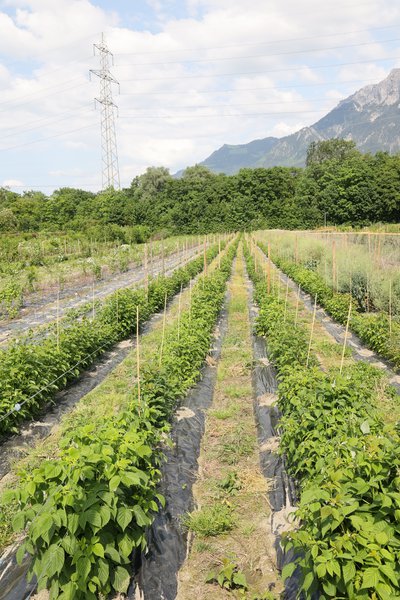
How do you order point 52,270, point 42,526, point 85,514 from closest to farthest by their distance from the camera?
point 42,526
point 85,514
point 52,270

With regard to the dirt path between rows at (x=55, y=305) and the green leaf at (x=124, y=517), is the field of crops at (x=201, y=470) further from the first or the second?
the dirt path between rows at (x=55, y=305)

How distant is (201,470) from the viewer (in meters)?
4.82

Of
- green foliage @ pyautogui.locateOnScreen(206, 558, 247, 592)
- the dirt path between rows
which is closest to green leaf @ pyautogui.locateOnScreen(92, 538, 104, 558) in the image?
green foliage @ pyautogui.locateOnScreen(206, 558, 247, 592)

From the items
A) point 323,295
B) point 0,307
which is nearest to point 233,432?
point 323,295

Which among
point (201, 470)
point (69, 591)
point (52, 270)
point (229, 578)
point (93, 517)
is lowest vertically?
point (201, 470)

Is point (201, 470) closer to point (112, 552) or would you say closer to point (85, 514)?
point (112, 552)

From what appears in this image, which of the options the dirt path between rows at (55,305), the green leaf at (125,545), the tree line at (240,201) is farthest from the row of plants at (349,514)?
the tree line at (240,201)

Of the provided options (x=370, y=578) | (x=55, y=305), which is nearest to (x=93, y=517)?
(x=370, y=578)

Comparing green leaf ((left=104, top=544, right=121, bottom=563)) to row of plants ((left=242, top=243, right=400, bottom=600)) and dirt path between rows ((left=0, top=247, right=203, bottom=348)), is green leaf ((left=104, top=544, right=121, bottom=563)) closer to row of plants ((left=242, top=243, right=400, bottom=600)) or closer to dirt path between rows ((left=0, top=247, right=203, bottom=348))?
row of plants ((left=242, top=243, right=400, bottom=600))

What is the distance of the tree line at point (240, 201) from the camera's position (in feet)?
149

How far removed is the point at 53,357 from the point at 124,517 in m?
3.88

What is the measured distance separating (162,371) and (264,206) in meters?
48.2

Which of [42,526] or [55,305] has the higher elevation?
[42,526]

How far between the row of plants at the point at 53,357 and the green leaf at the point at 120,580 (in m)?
2.04
